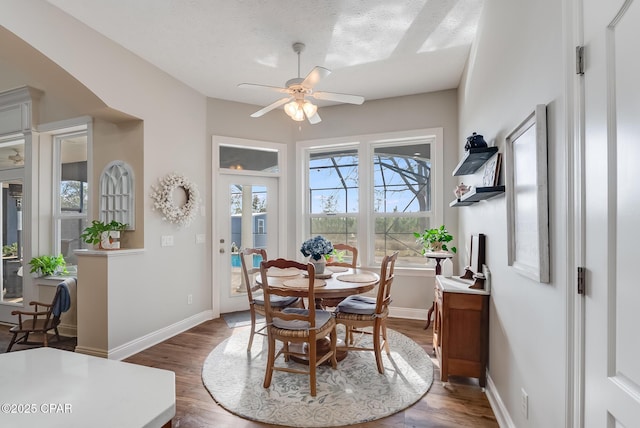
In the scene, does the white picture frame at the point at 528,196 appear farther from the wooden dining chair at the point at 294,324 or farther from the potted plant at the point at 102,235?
the potted plant at the point at 102,235

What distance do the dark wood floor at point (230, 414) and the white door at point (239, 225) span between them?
1159 mm

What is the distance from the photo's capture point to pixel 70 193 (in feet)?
13.0

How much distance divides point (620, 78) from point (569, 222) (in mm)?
511

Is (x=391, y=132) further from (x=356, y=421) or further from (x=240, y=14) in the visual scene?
(x=356, y=421)

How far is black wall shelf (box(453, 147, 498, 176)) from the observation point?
7.09 ft

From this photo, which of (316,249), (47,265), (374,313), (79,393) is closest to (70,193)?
(47,265)

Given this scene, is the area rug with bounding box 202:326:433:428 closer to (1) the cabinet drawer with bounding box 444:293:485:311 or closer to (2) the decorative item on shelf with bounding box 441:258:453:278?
(1) the cabinet drawer with bounding box 444:293:485:311

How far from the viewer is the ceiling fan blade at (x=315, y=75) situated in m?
2.48

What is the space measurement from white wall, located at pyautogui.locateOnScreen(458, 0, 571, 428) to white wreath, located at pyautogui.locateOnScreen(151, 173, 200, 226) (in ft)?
10.1

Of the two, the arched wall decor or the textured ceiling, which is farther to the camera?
the arched wall decor

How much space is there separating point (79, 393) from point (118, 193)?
3172mm

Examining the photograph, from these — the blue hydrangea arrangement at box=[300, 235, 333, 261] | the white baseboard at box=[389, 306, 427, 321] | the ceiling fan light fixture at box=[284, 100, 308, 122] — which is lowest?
the white baseboard at box=[389, 306, 427, 321]

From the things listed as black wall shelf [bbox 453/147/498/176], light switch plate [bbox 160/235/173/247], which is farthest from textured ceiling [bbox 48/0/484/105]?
light switch plate [bbox 160/235/173/247]

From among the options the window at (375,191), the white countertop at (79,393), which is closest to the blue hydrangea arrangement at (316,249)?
the window at (375,191)
